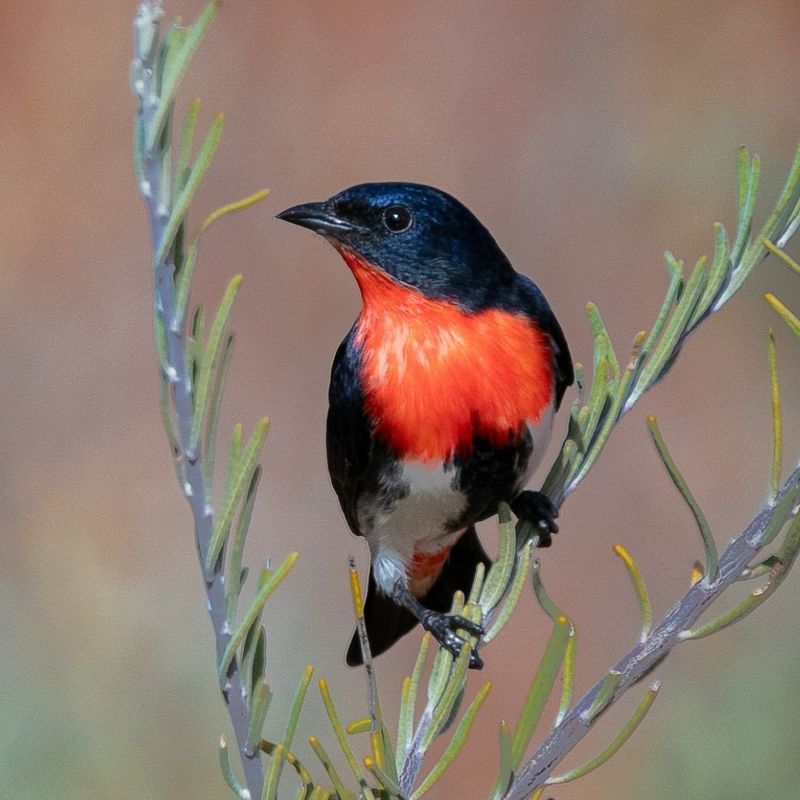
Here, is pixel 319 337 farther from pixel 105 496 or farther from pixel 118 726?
pixel 118 726

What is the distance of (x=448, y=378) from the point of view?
2.11m

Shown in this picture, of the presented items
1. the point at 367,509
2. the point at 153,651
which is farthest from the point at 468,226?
the point at 153,651

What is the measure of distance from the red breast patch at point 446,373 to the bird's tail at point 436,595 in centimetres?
47

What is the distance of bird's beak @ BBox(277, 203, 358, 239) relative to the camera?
2.16 metres

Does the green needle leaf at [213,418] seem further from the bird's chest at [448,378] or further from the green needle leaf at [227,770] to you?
the bird's chest at [448,378]

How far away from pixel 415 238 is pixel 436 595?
0.80 metres

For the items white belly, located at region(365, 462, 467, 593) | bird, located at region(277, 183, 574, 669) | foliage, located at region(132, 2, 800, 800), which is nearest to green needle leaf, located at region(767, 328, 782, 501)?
foliage, located at region(132, 2, 800, 800)

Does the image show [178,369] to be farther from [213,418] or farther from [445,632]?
[445,632]

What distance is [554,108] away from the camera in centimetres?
452

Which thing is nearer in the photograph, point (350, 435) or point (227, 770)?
point (227, 770)

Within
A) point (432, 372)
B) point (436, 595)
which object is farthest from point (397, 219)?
point (436, 595)

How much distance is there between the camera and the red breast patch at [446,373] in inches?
82.5

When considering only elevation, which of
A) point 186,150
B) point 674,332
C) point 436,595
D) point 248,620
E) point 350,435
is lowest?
point 436,595

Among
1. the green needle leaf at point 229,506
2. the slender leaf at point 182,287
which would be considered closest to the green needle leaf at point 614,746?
the green needle leaf at point 229,506
